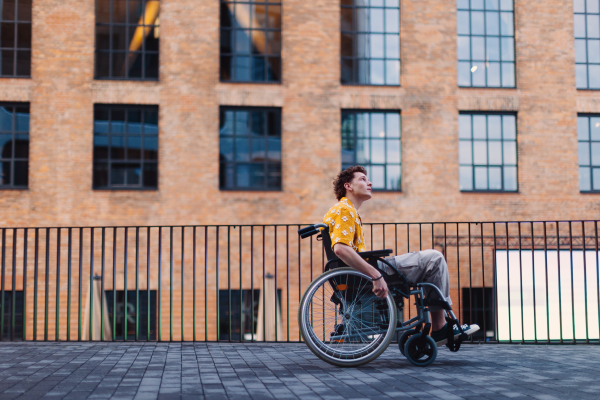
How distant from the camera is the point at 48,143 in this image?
16.0 meters

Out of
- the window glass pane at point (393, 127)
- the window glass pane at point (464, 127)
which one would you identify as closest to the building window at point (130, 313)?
the window glass pane at point (393, 127)

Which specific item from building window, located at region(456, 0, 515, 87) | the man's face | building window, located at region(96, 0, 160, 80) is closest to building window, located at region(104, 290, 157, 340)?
building window, located at region(96, 0, 160, 80)

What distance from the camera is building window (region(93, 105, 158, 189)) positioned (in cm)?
1622

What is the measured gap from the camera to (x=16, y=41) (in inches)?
643

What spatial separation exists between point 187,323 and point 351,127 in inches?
264

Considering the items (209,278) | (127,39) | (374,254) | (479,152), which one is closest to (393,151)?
(479,152)

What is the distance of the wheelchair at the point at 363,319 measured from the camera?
4750 mm

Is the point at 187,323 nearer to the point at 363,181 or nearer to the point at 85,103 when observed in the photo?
the point at 85,103

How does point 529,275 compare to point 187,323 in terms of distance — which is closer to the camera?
point 187,323

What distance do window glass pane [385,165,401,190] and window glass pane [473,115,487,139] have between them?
8.10 ft

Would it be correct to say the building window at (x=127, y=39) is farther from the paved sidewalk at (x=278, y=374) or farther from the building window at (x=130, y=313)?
the paved sidewalk at (x=278, y=374)

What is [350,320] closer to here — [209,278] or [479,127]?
[209,278]

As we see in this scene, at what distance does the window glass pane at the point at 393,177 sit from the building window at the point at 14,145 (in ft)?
30.8

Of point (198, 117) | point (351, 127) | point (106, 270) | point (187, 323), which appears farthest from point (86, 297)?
point (351, 127)
